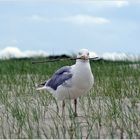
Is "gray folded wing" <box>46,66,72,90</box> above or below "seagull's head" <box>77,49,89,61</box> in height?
below

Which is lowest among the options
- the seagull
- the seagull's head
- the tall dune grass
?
the tall dune grass

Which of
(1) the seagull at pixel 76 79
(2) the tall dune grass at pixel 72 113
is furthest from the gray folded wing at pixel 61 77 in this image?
(2) the tall dune grass at pixel 72 113

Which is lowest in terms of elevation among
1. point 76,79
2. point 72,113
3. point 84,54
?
→ point 72,113

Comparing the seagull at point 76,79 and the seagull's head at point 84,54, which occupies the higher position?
the seagull's head at point 84,54

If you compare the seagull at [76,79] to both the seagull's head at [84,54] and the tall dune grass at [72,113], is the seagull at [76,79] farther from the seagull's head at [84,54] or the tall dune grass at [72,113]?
the tall dune grass at [72,113]

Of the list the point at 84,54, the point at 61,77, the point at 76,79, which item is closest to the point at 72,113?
the point at 76,79

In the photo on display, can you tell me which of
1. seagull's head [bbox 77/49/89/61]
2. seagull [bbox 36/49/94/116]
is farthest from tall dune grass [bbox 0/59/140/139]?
seagull's head [bbox 77/49/89/61]

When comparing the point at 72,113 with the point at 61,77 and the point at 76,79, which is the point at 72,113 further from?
the point at 61,77

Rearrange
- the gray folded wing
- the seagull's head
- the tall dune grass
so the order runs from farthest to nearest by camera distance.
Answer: the gray folded wing → the seagull's head → the tall dune grass

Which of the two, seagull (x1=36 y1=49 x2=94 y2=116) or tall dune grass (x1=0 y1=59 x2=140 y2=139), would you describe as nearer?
tall dune grass (x1=0 y1=59 x2=140 y2=139)

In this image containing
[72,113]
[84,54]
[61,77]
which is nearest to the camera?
[72,113]

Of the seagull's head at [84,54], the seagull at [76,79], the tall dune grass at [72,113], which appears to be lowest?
the tall dune grass at [72,113]

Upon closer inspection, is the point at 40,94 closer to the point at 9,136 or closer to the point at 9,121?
the point at 9,121

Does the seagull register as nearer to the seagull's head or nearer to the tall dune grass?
the seagull's head
